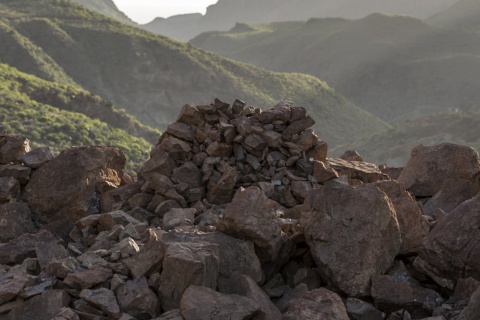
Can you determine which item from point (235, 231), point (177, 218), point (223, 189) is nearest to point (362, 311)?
point (235, 231)

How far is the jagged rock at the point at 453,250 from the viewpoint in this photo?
7621 mm

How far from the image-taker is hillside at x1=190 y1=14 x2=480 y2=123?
9144 centimetres

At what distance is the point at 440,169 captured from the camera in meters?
11.3

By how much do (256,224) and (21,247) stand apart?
11.0 feet

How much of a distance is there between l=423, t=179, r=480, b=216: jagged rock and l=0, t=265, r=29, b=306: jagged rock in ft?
21.0

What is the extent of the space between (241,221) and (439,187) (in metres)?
4.96

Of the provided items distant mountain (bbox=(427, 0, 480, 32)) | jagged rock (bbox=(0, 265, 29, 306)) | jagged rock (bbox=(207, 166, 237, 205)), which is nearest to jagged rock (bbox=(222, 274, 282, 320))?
jagged rock (bbox=(0, 265, 29, 306))

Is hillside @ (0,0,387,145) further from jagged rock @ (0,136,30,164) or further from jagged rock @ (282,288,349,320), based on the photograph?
jagged rock @ (282,288,349,320)

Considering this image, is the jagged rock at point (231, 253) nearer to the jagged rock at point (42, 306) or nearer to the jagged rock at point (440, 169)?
the jagged rock at point (42, 306)

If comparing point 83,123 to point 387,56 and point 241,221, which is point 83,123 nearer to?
point 241,221

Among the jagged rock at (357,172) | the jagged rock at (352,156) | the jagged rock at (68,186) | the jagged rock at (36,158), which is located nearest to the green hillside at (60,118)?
the jagged rock at (352,156)

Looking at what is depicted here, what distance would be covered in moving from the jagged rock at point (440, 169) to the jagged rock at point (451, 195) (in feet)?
1.38

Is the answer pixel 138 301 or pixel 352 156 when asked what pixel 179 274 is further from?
pixel 352 156

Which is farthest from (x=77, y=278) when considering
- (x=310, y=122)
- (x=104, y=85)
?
(x=104, y=85)
